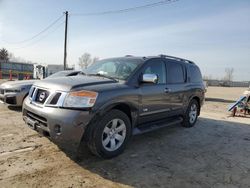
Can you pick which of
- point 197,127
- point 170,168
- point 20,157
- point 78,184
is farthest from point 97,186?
point 197,127

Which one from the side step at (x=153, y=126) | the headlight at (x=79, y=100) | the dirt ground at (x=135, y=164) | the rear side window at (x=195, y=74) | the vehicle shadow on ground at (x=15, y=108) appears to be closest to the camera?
the dirt ground at (x=135, y=164)

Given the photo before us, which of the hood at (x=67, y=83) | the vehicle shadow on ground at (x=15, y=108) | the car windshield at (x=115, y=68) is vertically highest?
the car windshield at (x=115, y=68)

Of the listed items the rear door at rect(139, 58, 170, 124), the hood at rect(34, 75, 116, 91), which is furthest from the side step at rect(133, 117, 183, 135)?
the hood at rect(34, 75, 116, 91)

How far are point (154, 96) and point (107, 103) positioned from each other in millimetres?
1478

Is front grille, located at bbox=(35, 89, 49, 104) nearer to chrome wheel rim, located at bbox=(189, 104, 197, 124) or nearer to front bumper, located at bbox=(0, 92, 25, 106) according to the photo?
front bumper, located at bbox=(0, 92, 25, 106)

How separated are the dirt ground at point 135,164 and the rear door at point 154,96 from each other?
62 centimetres

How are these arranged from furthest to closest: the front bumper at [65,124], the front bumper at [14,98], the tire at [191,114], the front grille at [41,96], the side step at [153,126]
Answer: the front bumper at [14,98] → the tire at [191,114] → the side step at [153,126] → the front grille at [41,96] → the front bumper at [65,124]

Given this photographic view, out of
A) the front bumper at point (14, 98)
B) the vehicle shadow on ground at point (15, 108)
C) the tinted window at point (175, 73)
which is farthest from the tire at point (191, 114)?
the vehicle shadow on ground at point (15, 108)

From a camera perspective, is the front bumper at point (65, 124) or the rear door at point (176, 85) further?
the rear door at point (176, 85)

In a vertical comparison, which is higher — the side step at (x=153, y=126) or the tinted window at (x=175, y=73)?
the tinted window at (x=175, y=73)

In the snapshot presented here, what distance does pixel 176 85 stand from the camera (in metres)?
6.18

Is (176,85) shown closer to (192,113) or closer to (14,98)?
(192,113)

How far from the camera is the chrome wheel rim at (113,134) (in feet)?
13.9

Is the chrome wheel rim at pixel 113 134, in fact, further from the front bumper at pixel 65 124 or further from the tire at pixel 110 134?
the front bumper at pixel 65 124
